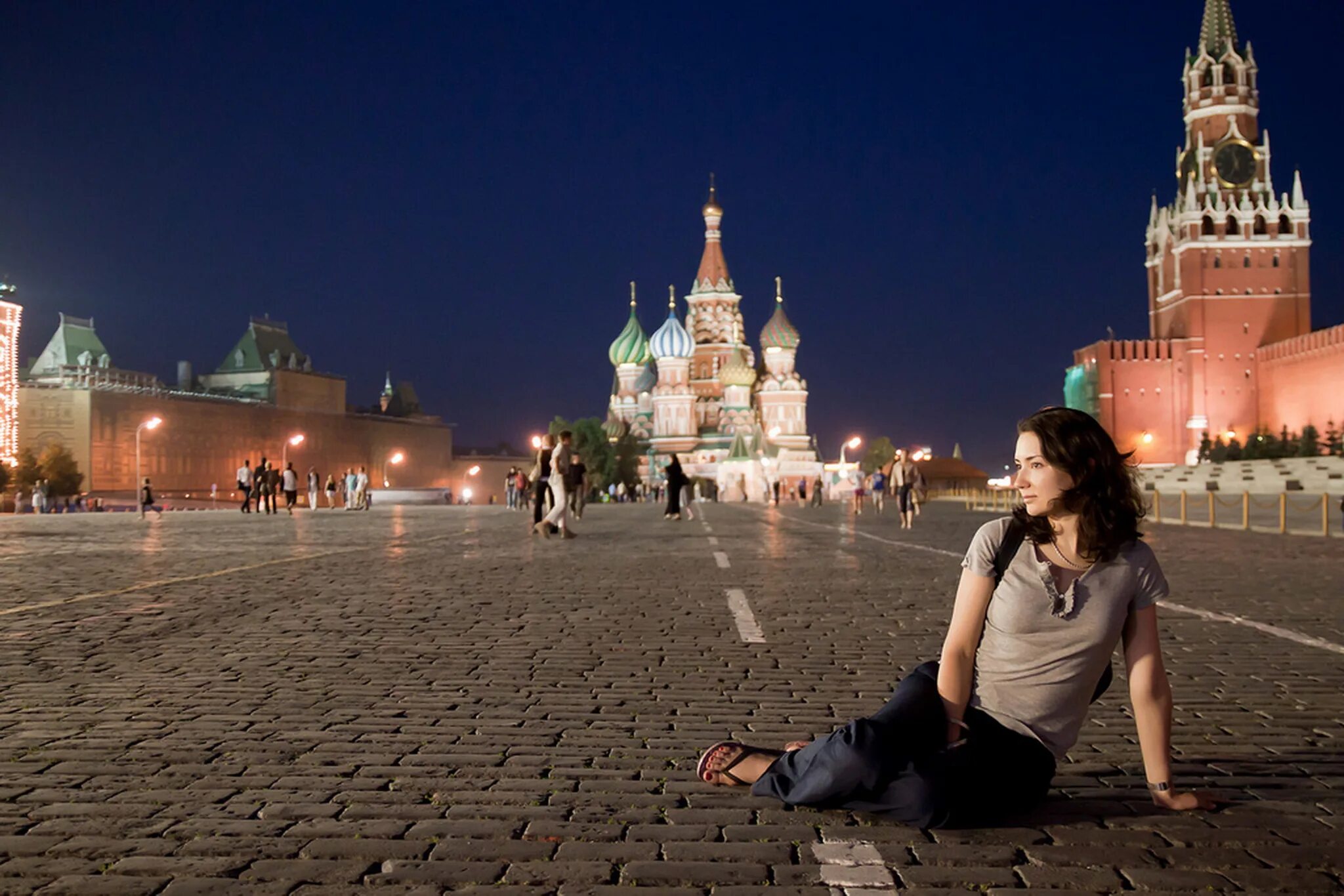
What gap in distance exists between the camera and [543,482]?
2038 centimetres

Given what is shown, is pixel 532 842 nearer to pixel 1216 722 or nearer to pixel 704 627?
pixel 1216 722

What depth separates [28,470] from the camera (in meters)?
64.4

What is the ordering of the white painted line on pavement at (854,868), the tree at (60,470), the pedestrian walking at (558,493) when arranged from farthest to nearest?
1. the tree at (60,470)
2. the pedestrian walking at (558,493)
3. the white painted line on pavement at (854,868)

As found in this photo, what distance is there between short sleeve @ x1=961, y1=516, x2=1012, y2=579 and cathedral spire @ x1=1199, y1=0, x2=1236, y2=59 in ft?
357

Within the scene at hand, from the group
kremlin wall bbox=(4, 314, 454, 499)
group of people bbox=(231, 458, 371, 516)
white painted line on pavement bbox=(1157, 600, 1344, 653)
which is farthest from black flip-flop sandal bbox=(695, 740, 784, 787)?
kremlin wall bbox=(4, 314, 454, 499)

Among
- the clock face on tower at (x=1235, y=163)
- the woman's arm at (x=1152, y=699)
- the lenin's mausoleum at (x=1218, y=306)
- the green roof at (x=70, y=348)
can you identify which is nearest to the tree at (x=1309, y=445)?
the lenin's mausoleum at (x=1218, y=306)

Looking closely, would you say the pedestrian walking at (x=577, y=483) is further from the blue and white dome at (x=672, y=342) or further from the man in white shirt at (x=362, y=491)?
the blue and white dome at (x=672, y=342)

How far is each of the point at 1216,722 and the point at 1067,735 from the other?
1.77 m

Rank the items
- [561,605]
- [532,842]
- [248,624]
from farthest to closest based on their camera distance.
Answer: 1. [561,605]
2. [248,624]
3. [532,842]

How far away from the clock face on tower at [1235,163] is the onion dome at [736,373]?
1634 inches

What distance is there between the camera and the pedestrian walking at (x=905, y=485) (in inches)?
1033

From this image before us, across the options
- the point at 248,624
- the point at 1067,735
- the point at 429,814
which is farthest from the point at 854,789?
the point at 248,624

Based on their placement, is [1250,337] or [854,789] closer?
[854,789]

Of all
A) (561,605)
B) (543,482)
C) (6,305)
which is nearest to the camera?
(561,605)
